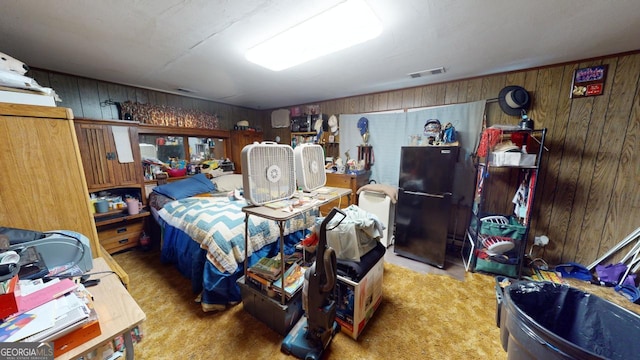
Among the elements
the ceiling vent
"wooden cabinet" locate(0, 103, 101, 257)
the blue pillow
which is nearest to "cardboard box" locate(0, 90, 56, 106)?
"wooden cabinet" locate(0, 103, 101, 257)

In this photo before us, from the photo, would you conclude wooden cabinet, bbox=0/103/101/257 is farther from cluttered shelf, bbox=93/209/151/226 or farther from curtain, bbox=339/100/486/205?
curtain, bbox=339/100/486/205

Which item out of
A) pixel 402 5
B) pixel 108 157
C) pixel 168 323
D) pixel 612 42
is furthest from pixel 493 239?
pixel 108 157

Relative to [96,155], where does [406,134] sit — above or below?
above

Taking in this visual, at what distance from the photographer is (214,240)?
68.4 inches

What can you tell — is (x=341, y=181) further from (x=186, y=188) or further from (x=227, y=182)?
(x=186, y=188)

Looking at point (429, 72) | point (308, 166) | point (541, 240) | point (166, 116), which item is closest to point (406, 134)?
point (429, 72)

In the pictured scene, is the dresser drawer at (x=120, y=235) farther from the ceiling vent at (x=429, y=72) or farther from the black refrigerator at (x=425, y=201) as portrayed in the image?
the ceiling vent at (x=429, y=72)

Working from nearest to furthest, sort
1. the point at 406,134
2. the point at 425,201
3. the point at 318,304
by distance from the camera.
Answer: the point at 318,304 → the point at 425,201 → the point at 406,134

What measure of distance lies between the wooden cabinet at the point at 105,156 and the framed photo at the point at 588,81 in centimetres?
504

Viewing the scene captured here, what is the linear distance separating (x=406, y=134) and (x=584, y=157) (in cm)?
177

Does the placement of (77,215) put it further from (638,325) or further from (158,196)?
(638,325)

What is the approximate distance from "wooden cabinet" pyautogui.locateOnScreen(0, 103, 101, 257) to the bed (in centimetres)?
77

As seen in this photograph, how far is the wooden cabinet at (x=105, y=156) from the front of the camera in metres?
2.43

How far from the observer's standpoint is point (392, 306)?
1.84 meters
